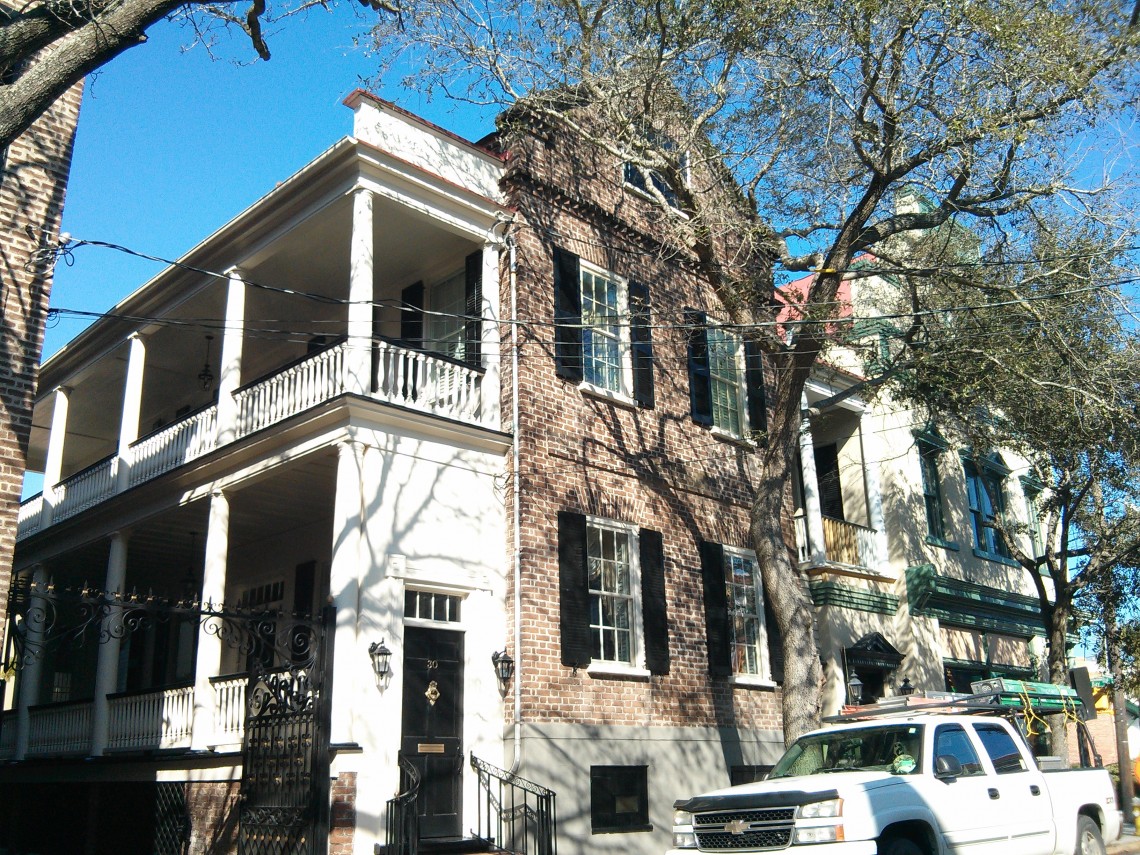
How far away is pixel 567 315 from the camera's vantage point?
15.2 meters

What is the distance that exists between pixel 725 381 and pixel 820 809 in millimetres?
10992

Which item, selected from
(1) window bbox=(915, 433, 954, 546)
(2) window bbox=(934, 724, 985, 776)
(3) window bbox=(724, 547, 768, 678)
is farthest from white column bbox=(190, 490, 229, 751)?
(1) window bbox=(915, 433, 954, 546)

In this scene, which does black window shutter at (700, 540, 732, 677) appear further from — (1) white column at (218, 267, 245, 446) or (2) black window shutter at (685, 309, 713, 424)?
(1) white column at (218, 267, 245, 446)

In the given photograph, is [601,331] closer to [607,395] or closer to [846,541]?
[607,395]

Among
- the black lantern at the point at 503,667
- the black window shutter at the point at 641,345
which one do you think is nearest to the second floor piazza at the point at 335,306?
the black window shutter at the point at 641,345

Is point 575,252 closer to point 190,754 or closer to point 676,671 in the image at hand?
point 676,671

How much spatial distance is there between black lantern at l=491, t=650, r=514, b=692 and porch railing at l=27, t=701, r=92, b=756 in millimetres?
6648

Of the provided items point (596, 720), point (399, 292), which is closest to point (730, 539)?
point (596, 720)

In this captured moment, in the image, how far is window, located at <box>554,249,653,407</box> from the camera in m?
15.1

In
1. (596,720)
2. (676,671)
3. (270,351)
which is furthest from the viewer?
Result: (270,351)

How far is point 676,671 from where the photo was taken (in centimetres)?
1509

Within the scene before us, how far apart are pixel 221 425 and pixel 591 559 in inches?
213

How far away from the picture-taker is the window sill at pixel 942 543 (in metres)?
21.2

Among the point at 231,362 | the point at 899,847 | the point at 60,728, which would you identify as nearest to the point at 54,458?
the point at 60,728
